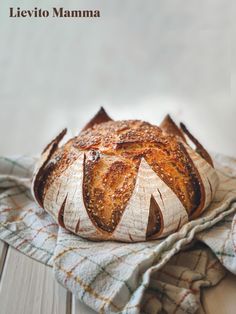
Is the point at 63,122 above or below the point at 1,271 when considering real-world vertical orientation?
above

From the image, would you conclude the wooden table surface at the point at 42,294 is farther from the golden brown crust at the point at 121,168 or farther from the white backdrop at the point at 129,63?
the white backdrop at the point at 129,63

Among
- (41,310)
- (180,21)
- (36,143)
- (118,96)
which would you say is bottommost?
(41,310)

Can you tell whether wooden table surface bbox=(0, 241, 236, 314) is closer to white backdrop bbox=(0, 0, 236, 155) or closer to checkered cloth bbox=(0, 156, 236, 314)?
checkered cloth bbox=(0, 156, 236, 314)

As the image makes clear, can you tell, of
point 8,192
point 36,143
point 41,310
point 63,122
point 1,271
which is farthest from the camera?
point 63,122

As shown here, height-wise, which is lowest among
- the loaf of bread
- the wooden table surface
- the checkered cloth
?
the wooden table surface

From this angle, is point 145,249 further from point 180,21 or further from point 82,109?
point 180,21

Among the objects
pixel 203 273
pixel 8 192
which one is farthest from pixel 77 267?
pixel 8 192

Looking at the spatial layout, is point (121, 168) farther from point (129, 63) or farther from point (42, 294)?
point (129, 63)

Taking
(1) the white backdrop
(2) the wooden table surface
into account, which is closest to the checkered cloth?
(2) the wooden table surface
